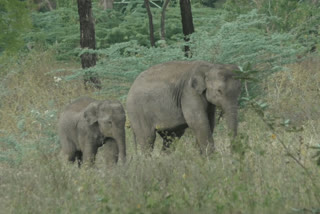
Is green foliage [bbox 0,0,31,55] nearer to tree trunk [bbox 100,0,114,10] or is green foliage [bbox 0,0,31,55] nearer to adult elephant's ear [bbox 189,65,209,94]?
adult elephant's ear [bbox 189,65,209,94]

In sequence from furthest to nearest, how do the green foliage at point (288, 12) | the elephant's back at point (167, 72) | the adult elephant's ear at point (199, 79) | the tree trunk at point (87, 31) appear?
the green foliage at point (288, 12) → the tree trunk at point (87, 31) → the elephant's back at point (167, 72) → the adult elephant's ear at point (199, 79)

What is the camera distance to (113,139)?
10484mm

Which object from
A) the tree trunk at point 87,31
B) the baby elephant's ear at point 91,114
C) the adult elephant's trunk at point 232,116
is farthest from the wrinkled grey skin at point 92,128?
the tree trunk at point 87,31

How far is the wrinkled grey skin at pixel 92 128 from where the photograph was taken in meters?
10.2

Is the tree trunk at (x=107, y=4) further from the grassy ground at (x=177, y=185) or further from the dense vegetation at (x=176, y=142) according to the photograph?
the grassy ground at (x=177, y=185)

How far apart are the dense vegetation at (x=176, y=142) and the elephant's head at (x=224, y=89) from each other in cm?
40

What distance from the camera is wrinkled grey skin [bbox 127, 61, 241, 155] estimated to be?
32.5 feet

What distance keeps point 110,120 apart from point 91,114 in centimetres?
32

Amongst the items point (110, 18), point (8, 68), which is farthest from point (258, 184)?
point (110, 18)

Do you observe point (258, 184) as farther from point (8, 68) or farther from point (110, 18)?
point (110, 18)

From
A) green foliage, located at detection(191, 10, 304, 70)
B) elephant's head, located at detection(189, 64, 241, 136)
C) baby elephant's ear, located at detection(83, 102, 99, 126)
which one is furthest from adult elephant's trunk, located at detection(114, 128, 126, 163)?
green foliage, located at detection(191, 10, 304, 70)

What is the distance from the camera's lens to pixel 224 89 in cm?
987

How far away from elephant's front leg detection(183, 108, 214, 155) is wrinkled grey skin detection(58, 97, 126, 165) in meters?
0.86

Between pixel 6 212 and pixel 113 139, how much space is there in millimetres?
3607
